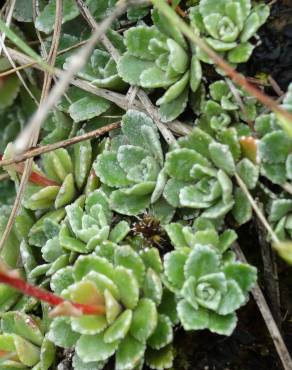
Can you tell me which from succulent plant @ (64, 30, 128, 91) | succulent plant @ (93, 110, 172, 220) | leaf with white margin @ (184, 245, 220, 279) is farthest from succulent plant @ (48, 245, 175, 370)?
succulent plant @ (64, 30, 128, 91)

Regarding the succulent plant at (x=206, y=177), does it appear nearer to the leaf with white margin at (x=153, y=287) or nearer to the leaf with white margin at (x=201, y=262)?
the leaf with white margin at (x=201, y=262)

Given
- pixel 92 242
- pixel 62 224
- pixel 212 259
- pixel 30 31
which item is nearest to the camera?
pixel 212 259

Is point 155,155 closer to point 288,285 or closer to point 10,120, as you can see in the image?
point 288,285

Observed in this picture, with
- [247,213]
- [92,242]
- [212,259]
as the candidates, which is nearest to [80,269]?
[92,242]

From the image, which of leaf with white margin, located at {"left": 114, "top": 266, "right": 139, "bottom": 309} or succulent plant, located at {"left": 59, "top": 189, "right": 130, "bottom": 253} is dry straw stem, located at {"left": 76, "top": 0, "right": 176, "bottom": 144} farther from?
leaf with white margin, located at {"left": 114, "top": 266, "right": 139, "bottom": 309}

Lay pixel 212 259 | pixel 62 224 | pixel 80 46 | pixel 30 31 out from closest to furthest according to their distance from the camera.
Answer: pixel 212 259 → pixel 62 224 → pixel 80 46 → pixel 30 31

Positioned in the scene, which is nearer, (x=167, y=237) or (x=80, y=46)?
(x=167, y=237)

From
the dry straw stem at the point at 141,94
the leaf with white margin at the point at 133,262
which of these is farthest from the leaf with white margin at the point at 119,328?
the dry straw stem at the point at 141,94
